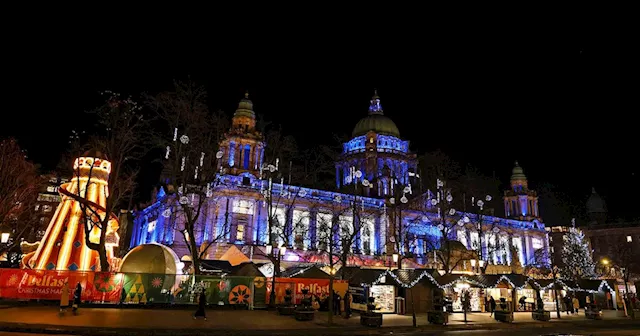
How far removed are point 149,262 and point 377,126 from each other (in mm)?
66912

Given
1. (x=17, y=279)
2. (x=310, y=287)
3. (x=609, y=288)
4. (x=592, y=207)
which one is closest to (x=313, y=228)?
(x=310, y=287)

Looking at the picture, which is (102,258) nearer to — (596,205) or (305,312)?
(305,312)

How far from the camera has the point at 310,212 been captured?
191 feet

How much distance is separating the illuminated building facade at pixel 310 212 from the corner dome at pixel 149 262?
40.3 ft

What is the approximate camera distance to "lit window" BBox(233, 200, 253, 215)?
5275 cm

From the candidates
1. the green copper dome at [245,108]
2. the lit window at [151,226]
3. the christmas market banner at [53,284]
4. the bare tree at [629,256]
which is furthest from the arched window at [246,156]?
the bare tree at [629,256]

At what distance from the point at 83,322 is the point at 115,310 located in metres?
5.35

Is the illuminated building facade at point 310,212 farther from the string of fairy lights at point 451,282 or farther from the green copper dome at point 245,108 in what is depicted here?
the string of fairy lights at point 451,282

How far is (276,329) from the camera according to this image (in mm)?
18016

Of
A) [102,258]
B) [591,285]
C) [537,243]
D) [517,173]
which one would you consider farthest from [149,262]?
[517,173]

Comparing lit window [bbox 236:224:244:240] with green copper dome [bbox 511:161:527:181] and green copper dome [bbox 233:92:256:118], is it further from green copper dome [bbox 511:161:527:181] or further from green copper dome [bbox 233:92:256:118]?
green copper dome [bbox 511:161:527:181]

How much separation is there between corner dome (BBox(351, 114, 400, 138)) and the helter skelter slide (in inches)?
→ 2528

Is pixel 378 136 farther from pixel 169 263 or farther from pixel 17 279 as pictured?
pixel 17 279

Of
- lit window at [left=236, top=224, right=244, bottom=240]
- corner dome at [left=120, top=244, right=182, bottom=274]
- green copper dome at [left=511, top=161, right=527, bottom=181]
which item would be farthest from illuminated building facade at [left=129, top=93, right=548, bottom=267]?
corner dome at [left=120, top=244, right=182, bottom=274]
